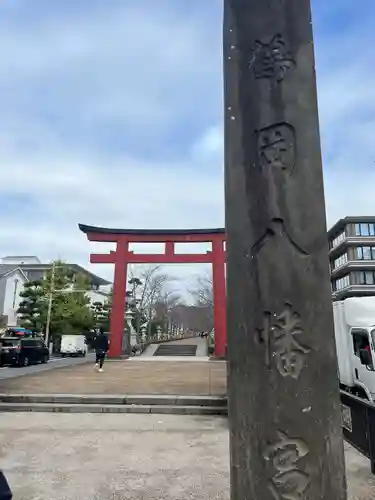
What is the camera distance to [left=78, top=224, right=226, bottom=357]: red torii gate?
71.6ft

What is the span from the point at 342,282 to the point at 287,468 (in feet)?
134

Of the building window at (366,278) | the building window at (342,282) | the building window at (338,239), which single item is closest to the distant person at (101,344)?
the building window at (338,239)

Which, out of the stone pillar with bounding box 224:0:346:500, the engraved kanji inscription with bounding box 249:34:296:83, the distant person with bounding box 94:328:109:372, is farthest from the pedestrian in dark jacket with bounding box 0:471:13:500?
the distant person with bounding box 94:328:109:372

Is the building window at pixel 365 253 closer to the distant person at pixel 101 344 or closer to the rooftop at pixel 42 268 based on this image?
the rooftop at pixel 42 268

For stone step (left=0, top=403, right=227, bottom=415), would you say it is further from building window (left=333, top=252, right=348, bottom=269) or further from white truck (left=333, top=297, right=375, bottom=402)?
building window (left=333, top=252, right=348, bottom=269)

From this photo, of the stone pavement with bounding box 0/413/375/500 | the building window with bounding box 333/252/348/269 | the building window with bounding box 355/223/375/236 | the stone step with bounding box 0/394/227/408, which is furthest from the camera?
the building window with bounding box 333/252/348/269

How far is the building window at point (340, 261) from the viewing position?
3834 cm

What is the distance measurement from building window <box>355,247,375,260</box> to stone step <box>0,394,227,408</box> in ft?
108

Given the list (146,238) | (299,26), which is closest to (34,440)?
(299,26)

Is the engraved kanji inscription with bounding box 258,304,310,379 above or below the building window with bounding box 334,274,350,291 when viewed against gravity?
below

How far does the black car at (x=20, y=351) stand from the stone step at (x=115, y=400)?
39.4 ft

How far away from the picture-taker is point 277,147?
7.16ft

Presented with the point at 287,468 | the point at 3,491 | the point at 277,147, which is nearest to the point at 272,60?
the point at 277,147

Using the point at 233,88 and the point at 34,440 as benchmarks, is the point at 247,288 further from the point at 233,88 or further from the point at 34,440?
the point at 34,440
